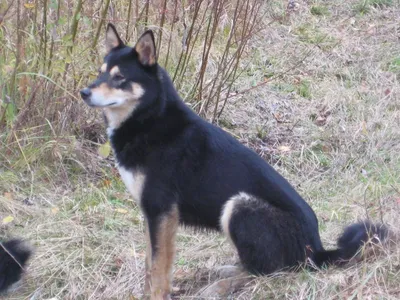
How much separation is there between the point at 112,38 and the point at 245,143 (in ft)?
9.18

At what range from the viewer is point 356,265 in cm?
400

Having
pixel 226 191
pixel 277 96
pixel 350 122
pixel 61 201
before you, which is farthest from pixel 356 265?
pixel 277 96

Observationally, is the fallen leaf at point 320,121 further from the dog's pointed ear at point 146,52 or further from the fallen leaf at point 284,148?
the dog's pointed ear at point 146,52

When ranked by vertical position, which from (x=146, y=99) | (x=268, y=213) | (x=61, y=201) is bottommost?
(x=61, y=201)

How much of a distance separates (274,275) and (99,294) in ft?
3.66

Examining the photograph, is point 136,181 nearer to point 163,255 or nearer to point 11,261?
point 163,255

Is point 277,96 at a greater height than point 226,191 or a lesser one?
lesser

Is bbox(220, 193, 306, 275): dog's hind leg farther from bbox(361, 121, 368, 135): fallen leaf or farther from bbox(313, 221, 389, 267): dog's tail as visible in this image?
bbox(361, 121, 368, 135): fallen leaf

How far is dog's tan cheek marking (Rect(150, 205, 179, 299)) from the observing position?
4.00 m

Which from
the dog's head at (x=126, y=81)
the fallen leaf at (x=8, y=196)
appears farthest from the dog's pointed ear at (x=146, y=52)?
the fallen leaf at (x=8, y=196)

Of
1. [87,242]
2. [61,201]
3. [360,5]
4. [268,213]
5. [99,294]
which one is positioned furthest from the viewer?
[360,5]

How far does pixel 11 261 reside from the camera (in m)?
4.34

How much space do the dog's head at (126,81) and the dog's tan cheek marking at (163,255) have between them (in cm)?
68

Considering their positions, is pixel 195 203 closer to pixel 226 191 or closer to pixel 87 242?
pixel 226 191
